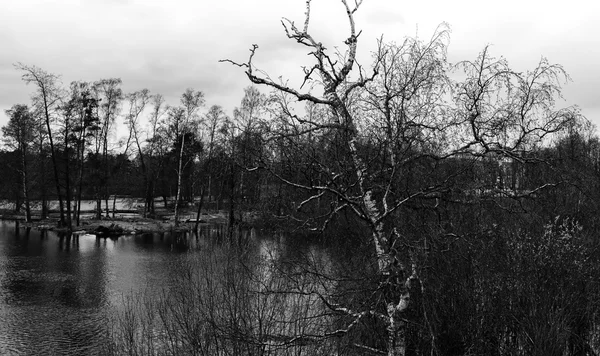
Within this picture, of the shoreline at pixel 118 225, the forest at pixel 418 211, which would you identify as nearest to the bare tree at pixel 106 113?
the shoreline at pixel 118 225

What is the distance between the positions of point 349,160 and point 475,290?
4.04 meters

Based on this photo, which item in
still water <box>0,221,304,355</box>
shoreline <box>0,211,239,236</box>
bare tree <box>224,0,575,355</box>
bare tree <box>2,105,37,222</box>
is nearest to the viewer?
bare tree <box>224,0,575,355</box>

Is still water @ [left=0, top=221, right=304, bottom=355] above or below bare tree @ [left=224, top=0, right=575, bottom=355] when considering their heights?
below

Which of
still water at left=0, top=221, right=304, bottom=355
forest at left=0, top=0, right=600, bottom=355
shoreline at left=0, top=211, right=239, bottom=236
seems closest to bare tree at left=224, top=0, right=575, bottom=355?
forest at left=0, top=0, right=600, bottom=355

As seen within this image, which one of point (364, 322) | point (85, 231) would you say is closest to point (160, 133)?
point (85, 231)

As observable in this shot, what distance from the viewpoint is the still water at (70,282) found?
660 inches

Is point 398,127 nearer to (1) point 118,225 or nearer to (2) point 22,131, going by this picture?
(1) point 118,225

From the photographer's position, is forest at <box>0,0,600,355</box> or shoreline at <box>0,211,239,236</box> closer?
forest at <box>0,0,600,355</box>

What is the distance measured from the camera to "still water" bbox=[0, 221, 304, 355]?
16.8m

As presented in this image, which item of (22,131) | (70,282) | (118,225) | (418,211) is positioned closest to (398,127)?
(418,211)

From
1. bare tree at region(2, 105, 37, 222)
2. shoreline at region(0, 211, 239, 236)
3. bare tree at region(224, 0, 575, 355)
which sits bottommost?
shoreline at region(0, 211, 239, 236)

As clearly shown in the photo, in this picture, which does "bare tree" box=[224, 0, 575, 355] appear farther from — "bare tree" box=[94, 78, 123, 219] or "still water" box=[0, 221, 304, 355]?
"bare tree" box=[94, 78, 123, 219]

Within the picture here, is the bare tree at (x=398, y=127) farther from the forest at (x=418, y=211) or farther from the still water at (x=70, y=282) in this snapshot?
the still water at (x=70, y=282)

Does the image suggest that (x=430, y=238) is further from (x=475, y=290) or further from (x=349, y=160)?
Result: (x=349, y=160)
